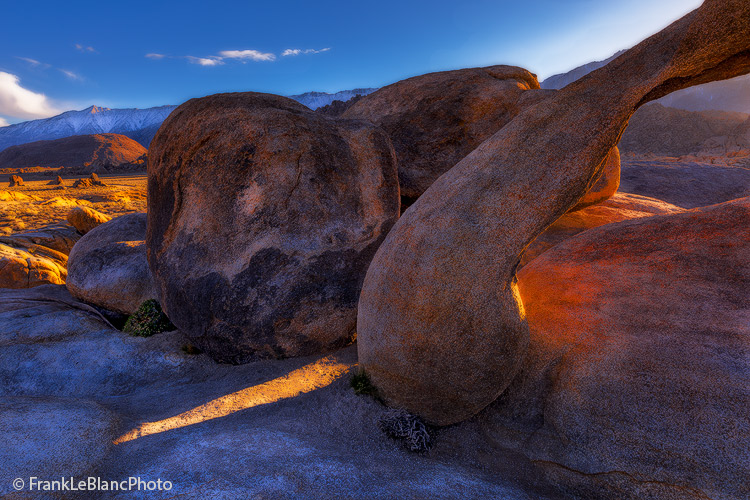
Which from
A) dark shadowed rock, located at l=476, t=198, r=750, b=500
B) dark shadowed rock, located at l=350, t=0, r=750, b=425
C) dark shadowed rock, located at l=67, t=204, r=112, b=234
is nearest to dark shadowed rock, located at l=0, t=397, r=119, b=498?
dark shadowed rock, located at l=350, t=0, r=750, b=425

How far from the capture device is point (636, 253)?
14.3ft

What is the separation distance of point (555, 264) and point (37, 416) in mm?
5368

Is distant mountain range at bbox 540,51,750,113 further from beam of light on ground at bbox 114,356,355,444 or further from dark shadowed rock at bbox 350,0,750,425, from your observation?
beam of light on ground at bbox 114,356,355,444

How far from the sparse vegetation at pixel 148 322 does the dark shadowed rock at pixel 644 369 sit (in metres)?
4.95

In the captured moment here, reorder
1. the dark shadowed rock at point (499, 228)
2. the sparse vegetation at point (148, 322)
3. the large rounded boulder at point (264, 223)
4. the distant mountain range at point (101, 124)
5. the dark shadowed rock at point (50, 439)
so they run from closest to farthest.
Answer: the dark shadowed rock at point (50, 439) < the dark shadowed rock at point (499, 228) < the large rounded boulder at point (264, 223) < the sparse vegetation at point (148, 322) < the distant mountain range at point (101, 124)

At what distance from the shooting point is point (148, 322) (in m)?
6.03

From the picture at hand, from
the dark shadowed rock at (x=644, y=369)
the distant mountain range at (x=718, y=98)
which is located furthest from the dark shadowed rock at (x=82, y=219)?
the distant mountain range at (x=718, y=98)

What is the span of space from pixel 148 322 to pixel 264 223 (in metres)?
2.71

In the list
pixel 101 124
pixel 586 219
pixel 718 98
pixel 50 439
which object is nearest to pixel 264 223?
pixel 50 439

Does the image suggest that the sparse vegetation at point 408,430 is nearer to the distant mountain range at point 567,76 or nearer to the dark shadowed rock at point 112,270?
the dark shadowed rock at point 112,270

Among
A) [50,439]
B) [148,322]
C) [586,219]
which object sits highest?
[586,219]

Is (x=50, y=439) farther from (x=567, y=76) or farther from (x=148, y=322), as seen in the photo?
(x=567, y=76)

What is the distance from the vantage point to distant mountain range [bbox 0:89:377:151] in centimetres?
16375

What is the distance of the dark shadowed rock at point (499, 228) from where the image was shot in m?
3.24
